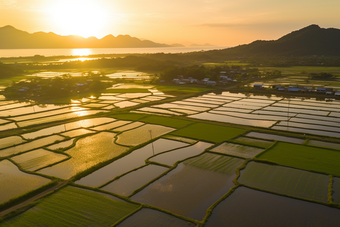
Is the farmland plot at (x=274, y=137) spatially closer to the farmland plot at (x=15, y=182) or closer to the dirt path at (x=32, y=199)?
the dirt path at (x=32, y=199)

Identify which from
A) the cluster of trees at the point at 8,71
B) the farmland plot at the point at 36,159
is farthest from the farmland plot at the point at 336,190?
the cluster of trees at the point at 8,71

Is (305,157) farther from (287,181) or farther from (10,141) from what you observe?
(10,141)

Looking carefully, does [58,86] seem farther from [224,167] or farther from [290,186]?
[290,186]

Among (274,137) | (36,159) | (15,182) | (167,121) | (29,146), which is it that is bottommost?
(15,182)

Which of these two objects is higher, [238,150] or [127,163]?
[238,150]

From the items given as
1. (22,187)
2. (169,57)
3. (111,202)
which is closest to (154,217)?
(111,202)

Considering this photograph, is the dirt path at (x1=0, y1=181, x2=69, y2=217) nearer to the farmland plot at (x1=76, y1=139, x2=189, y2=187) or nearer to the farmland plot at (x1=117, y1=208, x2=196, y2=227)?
the farmland plot at (x1=76, y1=139, x2=189, y2=187)

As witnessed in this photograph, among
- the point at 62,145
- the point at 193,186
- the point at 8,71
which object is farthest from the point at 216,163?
the point at 8,71
